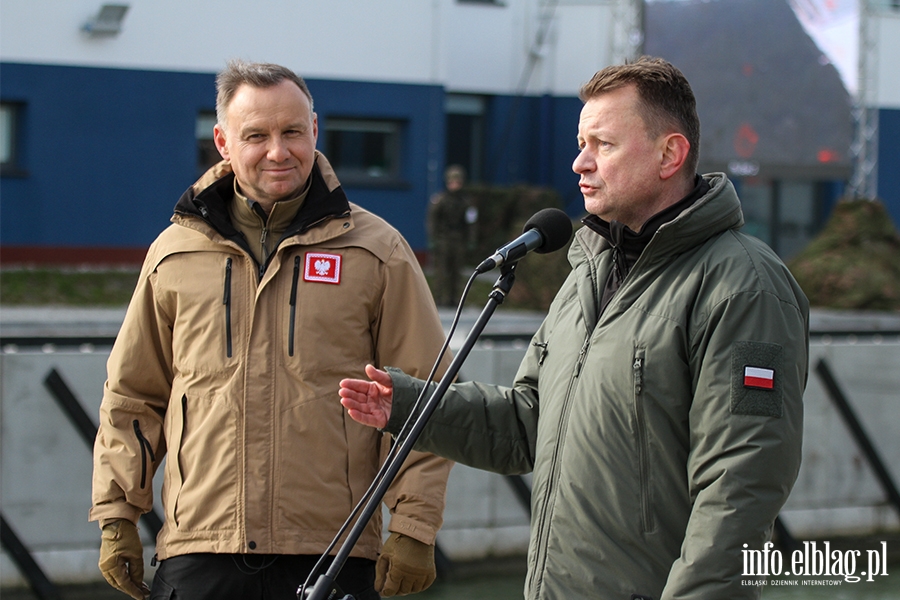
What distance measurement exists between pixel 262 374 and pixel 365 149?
57.5ft

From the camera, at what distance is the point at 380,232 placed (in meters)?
3.31

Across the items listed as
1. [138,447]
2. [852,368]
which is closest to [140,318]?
[138,447]

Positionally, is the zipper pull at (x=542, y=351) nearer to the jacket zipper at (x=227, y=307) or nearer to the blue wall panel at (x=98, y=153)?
the jacket zipper at (x=227, y=307)

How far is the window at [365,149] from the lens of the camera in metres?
20.1

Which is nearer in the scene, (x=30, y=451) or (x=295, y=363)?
(x=295, y=363)

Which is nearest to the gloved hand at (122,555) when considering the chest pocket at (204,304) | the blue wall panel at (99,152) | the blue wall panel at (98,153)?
the chest pocket at (204,304)

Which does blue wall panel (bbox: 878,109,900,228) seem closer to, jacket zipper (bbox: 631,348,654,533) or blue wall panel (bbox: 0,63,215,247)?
blue wall panel (bbox: 0,63,215,247)

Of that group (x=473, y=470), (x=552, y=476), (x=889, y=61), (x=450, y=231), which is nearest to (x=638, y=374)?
(x=552, y=476)

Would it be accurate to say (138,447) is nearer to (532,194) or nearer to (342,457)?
(342,457)

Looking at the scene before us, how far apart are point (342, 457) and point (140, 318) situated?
2.42ft

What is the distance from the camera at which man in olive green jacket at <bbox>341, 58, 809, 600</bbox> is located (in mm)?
2338

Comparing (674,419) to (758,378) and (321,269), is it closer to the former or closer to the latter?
(758,378)

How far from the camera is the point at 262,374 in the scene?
3.12 meters

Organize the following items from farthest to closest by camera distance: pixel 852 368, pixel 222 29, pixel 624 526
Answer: pixel 222 29
pixel 852 368
pixel 624 526
